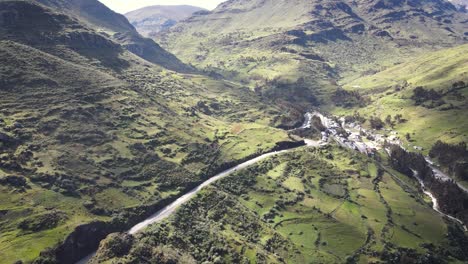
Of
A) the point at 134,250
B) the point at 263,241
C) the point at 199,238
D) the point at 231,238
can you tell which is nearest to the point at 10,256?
the point at 134,250

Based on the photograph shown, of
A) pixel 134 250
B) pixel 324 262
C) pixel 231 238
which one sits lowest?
pixel 324 262

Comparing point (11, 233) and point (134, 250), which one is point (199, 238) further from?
point (11, 233)

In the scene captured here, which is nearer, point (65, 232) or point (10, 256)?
point (10, 256)

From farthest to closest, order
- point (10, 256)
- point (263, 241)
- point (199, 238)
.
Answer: point (263, 241)
point (199, 238)
point (10, 256)

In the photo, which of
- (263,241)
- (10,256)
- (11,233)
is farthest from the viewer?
(263,241)

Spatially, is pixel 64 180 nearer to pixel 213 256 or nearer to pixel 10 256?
pixel 10 256

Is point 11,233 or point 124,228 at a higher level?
point 11,233

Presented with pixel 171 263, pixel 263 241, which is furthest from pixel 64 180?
pixel 263 241

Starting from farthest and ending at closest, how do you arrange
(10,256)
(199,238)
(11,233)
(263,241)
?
(263,241)
(199,238)
(11,233)
(10,256)

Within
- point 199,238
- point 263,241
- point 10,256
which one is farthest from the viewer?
point 263,241
